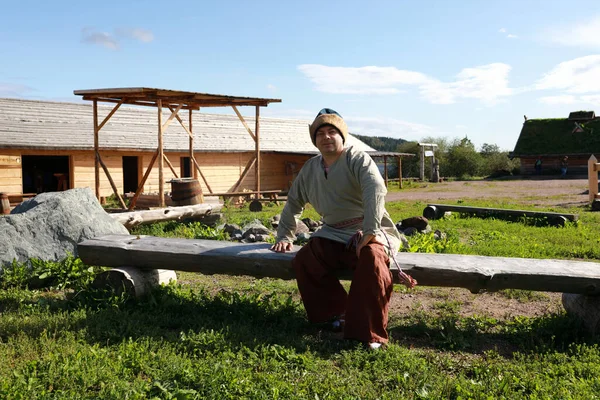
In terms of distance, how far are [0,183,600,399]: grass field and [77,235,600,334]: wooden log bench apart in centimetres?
23

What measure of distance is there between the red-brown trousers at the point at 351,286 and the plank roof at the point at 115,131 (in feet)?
55.4

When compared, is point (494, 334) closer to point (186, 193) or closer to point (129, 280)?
point (129, 280)

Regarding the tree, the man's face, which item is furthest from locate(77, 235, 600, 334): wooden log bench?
the tree

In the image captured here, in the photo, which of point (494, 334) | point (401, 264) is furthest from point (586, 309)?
point (401, 264)

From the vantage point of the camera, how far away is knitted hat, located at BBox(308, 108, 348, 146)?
4.84 metres

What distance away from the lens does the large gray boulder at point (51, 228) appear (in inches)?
258

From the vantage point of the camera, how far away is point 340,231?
4.92 meters

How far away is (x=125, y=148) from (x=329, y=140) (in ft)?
58.8

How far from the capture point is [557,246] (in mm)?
8969

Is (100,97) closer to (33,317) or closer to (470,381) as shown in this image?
(33,317)

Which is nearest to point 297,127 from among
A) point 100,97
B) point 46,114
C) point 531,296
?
point 46,114

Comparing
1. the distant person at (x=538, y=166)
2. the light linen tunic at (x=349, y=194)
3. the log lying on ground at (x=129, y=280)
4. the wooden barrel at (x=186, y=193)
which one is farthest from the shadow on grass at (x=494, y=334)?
the distant person at (x=538, y=166)

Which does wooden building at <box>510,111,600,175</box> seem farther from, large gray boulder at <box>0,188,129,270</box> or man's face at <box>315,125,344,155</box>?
man's face at <box>315,125,344,155</box>

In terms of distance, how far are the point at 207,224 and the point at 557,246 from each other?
24.4 feet
